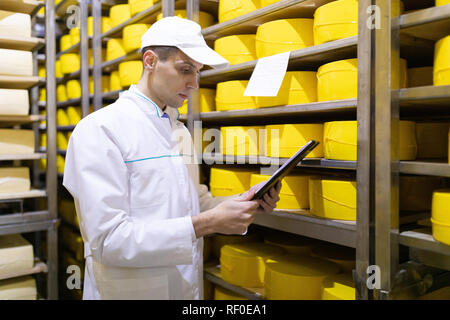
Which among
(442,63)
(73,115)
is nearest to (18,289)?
(73,115)

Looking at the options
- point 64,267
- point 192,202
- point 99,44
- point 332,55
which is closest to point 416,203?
point 332,55

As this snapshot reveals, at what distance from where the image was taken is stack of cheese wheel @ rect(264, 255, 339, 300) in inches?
60.2

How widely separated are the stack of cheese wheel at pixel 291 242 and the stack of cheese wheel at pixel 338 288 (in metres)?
0.32

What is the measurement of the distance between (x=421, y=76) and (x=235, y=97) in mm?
752

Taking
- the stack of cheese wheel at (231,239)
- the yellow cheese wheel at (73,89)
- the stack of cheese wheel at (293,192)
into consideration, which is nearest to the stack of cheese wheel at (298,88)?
the stack of cheese wheel at (293,192)

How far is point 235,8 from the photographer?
177 cm

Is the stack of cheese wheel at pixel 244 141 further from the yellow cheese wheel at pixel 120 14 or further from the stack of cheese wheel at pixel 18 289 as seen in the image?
the stack of cheese wheel at pixel 18 289

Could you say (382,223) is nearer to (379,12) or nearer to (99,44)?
(379,12)

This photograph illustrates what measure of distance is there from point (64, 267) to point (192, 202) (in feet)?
8.88

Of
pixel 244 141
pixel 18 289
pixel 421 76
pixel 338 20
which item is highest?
pixel 338 20

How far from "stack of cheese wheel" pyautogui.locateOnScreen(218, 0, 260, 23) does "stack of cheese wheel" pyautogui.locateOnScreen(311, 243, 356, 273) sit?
3.61 feet

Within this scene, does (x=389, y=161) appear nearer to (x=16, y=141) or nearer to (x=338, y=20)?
(x=338, y=20)

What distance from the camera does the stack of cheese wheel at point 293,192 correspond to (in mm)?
1613

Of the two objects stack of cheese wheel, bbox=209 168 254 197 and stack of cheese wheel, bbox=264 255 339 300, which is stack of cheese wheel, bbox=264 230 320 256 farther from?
stack of cheese wheel, bbox=209 168 254 197
